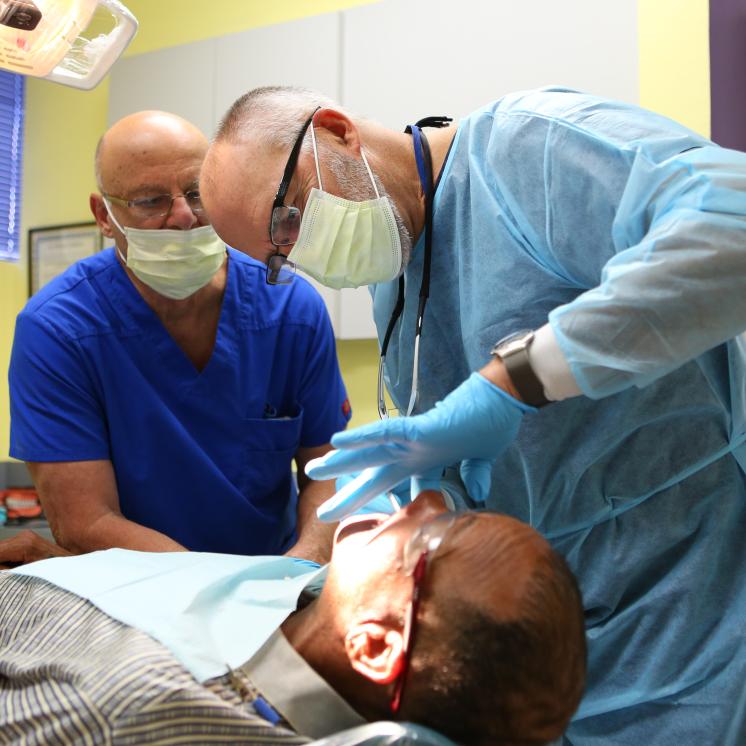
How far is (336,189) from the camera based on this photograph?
143cm

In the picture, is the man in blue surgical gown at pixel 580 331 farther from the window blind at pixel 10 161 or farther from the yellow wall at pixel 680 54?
the window blind at pixel 10 161

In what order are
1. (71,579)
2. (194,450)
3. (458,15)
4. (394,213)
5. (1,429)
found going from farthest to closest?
(1,429) < (458,15) < (194,450) < (394,213) < (71,579)

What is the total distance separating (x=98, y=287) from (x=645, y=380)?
135cm

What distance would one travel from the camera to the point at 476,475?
1.27 meters

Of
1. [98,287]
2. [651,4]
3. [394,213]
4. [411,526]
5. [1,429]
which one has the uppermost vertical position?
[651,4]

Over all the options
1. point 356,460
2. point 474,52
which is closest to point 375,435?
point 356,460

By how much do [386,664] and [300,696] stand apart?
13cm

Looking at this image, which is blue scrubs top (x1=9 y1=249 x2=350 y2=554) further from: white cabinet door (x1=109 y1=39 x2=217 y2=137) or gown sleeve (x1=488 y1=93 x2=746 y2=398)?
white cabinet door (x1=109 y1=39 x2=217 y2=137)

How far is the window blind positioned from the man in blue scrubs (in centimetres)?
232

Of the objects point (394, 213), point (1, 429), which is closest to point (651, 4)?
point (394, 213)

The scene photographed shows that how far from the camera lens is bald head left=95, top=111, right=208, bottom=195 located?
1.96 meters

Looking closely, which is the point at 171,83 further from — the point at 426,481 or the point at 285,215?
the point at 426,481

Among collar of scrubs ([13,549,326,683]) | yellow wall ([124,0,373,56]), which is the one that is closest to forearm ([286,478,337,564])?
collar of scrubs ([13,549,326,683])

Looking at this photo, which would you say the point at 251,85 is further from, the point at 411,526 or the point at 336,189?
the point at 411,526
